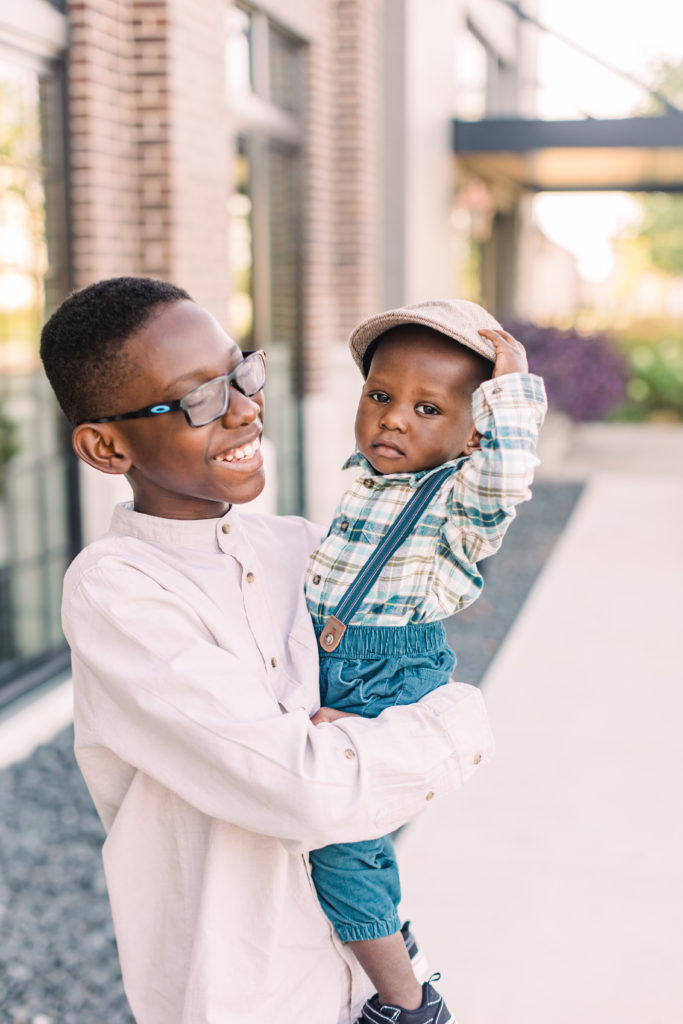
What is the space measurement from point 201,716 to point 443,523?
0.53 m

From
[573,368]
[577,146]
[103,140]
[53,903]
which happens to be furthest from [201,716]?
[573,368]

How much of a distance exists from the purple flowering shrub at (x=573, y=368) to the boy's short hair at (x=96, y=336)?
1069 centimetres

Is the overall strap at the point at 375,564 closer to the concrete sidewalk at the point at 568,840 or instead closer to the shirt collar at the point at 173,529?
the shirt collar at the point at 173,529

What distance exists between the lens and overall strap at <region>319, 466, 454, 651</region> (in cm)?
159

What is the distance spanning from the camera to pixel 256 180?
7.36 m

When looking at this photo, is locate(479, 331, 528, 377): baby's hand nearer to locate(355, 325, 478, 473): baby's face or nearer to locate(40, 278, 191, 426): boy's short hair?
locate(355, 325, 478, 473): baby's face

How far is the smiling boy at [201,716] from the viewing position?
51.6 inches

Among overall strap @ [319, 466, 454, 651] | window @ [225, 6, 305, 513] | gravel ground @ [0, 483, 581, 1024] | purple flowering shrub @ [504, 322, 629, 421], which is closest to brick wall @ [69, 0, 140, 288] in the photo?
window @ [225, 6, 305, 513]

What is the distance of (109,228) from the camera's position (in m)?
5.22

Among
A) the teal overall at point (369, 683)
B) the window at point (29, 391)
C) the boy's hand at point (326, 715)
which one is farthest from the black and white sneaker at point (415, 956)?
the window at point (29, 391)

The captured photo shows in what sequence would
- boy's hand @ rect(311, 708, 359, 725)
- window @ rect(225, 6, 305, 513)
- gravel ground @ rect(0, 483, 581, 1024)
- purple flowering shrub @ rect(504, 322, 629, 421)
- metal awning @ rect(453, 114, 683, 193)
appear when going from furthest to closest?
purple flowering shrub @ rect(504, 322, 629, 421), metal awning @ rect(453, 114, 683, 193), window @ rect(225, 6, 305, 513), gravel ground @ rect(0, 483, 581, 1024), boy's hand @ rect(311, 708, 359, 725)

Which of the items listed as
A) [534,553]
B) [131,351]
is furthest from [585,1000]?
[534,553]

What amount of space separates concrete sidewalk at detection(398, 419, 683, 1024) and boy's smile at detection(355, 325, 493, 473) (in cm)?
183

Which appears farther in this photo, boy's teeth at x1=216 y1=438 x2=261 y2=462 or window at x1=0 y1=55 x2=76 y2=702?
window at x1=0 y1=55 x2=76 y2=702
